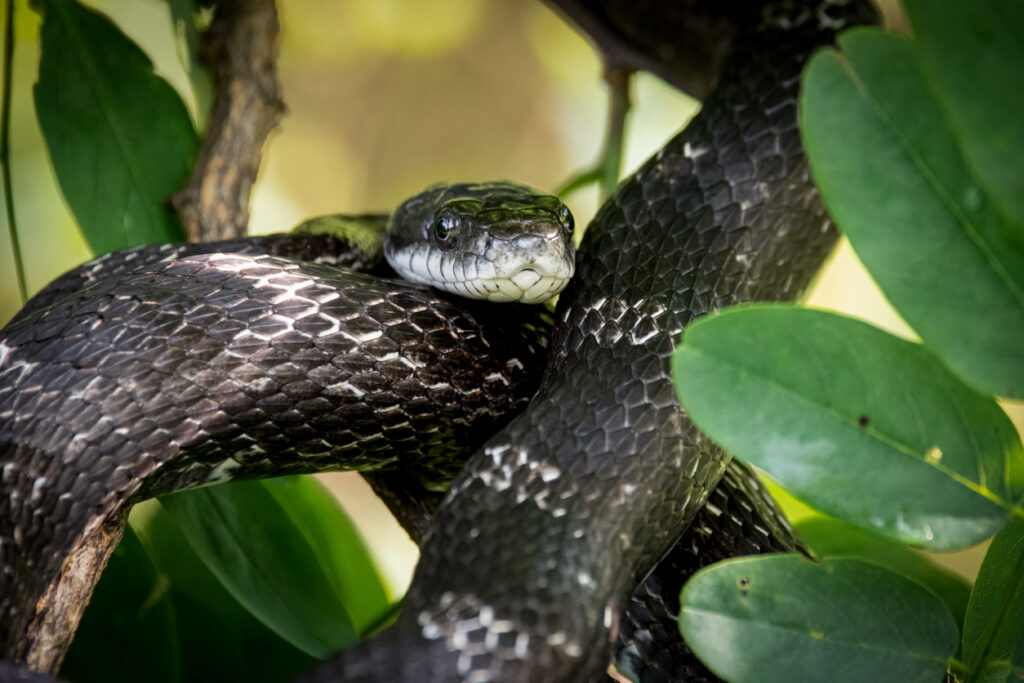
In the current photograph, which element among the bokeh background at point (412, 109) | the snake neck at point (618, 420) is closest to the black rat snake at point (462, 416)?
the snake neck at point (618, 420)

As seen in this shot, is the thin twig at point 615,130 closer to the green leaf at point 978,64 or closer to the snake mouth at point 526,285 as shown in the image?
the snake mouth at point 526,285

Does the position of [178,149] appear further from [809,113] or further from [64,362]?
[809,113]

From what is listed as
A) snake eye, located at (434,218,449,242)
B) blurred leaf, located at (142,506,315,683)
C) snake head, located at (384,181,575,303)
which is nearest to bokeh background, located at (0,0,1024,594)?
blurred leaf, located at (142,506,315,683)

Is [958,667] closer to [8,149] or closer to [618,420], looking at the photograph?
[618,420]

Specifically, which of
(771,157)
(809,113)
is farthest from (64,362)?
(771,157)

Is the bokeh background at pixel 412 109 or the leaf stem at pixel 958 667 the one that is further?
the bokeh background at pixel 412 109

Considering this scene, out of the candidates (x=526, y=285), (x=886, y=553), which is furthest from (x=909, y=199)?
(x=886, y=553)
